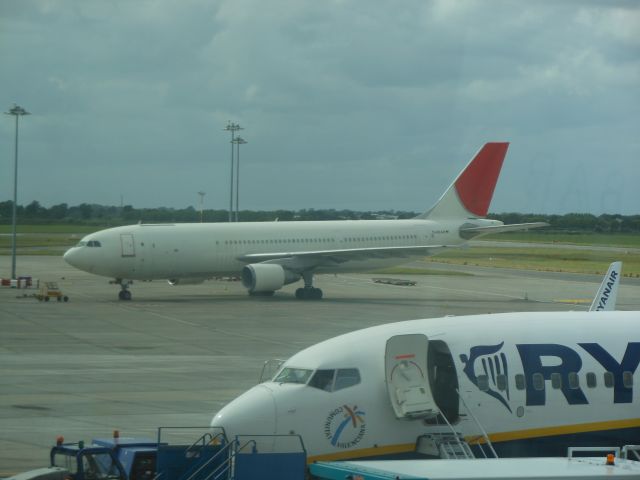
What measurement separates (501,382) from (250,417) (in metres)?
4.08

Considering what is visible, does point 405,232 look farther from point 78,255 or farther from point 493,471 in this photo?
point 493,471

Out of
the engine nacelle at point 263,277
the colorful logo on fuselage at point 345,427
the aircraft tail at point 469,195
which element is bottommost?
the colorful logo on fuselage at point 345,427

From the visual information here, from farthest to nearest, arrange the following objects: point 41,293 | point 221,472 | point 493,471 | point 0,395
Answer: point 41,293, point 0,395, point 221,472, point 493,471

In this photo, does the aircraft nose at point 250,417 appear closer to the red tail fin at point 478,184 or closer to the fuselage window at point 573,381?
the fuselage window at point 573,381

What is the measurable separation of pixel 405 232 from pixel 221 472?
144ft

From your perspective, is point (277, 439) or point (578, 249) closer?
point (277, 439)

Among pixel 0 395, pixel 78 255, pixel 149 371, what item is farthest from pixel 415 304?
pixel 0 395

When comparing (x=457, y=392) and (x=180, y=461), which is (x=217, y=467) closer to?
(x=180, y=461)

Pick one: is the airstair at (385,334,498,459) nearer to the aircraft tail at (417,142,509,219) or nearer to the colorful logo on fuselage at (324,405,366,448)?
the colorful logo on fuselage at (324,405,366,448)

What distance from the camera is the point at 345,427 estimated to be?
1551cm

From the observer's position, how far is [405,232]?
58000 mm

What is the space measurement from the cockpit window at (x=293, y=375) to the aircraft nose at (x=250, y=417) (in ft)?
1.69

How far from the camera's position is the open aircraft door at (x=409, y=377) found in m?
15.6

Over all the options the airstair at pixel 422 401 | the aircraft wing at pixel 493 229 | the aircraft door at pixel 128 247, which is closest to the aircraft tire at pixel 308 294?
the aircraft door at pixel 128 247
